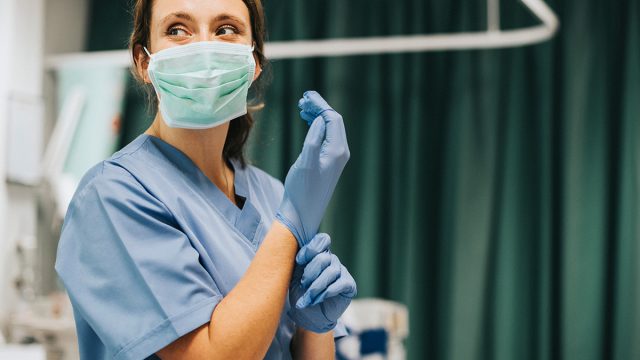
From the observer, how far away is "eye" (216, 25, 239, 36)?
99 cm

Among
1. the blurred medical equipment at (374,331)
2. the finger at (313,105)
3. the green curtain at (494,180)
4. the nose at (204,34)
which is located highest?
the nose at (204,34)

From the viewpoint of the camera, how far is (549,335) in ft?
8.54

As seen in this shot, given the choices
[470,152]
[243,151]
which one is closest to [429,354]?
[470,152]

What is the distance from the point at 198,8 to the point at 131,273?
38cm

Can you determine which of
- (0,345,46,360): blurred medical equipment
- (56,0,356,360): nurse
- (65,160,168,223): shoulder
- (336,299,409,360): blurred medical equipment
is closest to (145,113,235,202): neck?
(56,0,356,360): nurse

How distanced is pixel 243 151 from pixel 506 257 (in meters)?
1.73

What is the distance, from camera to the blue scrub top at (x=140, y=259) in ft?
2.66

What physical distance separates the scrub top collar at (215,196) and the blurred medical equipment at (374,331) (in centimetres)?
144

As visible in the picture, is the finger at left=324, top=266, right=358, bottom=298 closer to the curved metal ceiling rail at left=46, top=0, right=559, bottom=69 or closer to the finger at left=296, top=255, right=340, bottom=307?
the finger at left=296, top=255, right=340, bottom=307

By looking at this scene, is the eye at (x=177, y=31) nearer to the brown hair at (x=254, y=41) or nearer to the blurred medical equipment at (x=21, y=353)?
the brown hair at (x=254, y=41)

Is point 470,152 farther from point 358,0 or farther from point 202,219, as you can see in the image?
point 202,219

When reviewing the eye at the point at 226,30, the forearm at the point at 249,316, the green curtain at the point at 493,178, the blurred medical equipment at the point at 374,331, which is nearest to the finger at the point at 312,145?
the forearm at the point at 249,316

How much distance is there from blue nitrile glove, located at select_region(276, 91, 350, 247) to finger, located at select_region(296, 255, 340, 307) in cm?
5

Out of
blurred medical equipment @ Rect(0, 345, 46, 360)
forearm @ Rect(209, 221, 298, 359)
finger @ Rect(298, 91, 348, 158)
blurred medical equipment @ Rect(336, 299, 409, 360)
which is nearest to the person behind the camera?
forearm @ Rect(209, 221, 298, 359)
